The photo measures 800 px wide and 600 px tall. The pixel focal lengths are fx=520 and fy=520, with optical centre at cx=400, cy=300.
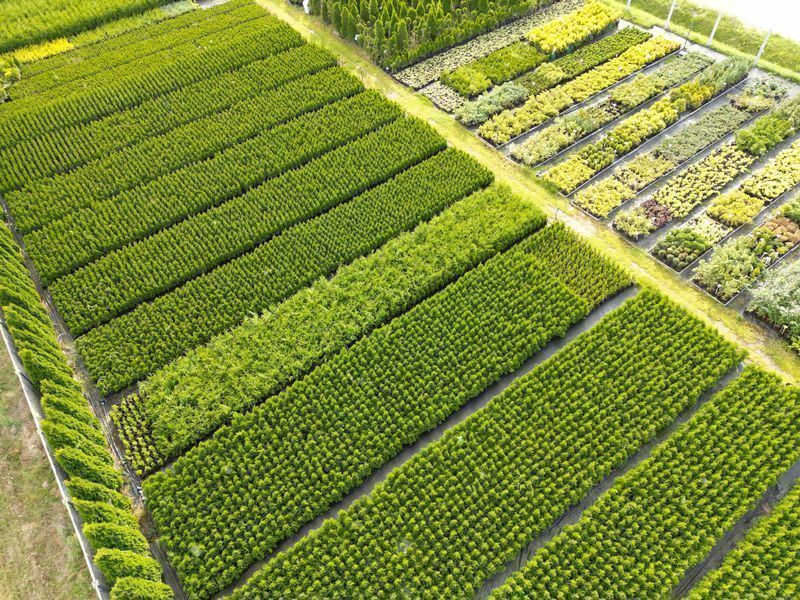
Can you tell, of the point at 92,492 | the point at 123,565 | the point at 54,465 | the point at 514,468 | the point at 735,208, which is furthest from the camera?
the point at 735,208

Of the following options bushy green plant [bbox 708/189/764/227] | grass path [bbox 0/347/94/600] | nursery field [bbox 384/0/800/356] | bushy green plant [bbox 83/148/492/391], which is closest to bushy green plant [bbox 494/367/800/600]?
nursery field [bbox 384/0/800/356]

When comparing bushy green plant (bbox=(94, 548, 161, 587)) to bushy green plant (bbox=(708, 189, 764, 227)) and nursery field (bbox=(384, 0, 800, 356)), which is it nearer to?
nursery field (bbox=(384, 0, 800, 356))

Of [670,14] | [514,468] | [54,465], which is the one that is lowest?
[54,465]

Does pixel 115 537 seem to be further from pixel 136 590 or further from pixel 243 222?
pixel 243 222

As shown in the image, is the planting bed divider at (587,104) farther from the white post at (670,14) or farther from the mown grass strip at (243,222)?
the mown grass strip at (243,222)

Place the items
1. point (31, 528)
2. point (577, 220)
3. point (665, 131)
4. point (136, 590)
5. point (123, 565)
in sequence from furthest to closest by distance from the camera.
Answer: point (665, 131) → point (577, 220) → point (31, 528) → point (123, 565) → point (136, 590)

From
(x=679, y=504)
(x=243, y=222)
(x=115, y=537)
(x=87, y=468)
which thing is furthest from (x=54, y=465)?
(x=679, y=504)
